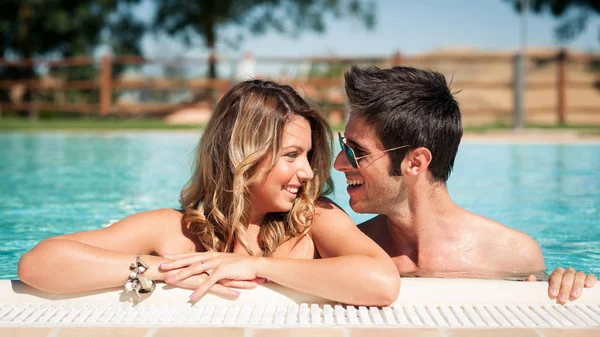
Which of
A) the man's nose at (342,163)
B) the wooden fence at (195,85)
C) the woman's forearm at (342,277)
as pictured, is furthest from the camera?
the wooden fence at (195,85)

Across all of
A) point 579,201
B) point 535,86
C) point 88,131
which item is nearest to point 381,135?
point 579,201

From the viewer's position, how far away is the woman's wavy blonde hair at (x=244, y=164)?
2.87m

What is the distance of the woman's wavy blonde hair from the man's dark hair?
23cm

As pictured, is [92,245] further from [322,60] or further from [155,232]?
[322,60]

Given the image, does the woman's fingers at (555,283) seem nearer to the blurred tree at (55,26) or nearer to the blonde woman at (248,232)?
the blonde woman at (248,232)

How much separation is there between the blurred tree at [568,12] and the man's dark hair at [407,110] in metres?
24.6

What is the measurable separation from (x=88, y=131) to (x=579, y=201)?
33.9ft

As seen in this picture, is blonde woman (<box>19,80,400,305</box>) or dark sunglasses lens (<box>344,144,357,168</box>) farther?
dark sunglasses lens (<box>344,144,357,168</box>)

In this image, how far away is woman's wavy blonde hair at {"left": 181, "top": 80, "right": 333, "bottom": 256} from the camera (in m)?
2.87

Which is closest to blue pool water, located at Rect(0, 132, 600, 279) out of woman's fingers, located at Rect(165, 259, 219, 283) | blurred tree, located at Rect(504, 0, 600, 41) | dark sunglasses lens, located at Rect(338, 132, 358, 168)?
dark sunglasses lens, located at Rect(338, 132, 358, 168)

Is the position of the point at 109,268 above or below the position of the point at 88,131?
above

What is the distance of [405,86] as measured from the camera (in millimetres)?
3088

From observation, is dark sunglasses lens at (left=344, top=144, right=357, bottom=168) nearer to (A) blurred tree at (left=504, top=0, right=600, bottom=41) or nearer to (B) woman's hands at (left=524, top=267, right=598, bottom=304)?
(B) woman's hands at (left=524, top=267, right=598, bottom=304)

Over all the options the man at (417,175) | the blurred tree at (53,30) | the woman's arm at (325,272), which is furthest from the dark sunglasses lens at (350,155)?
the blurred tree at (53,30)
